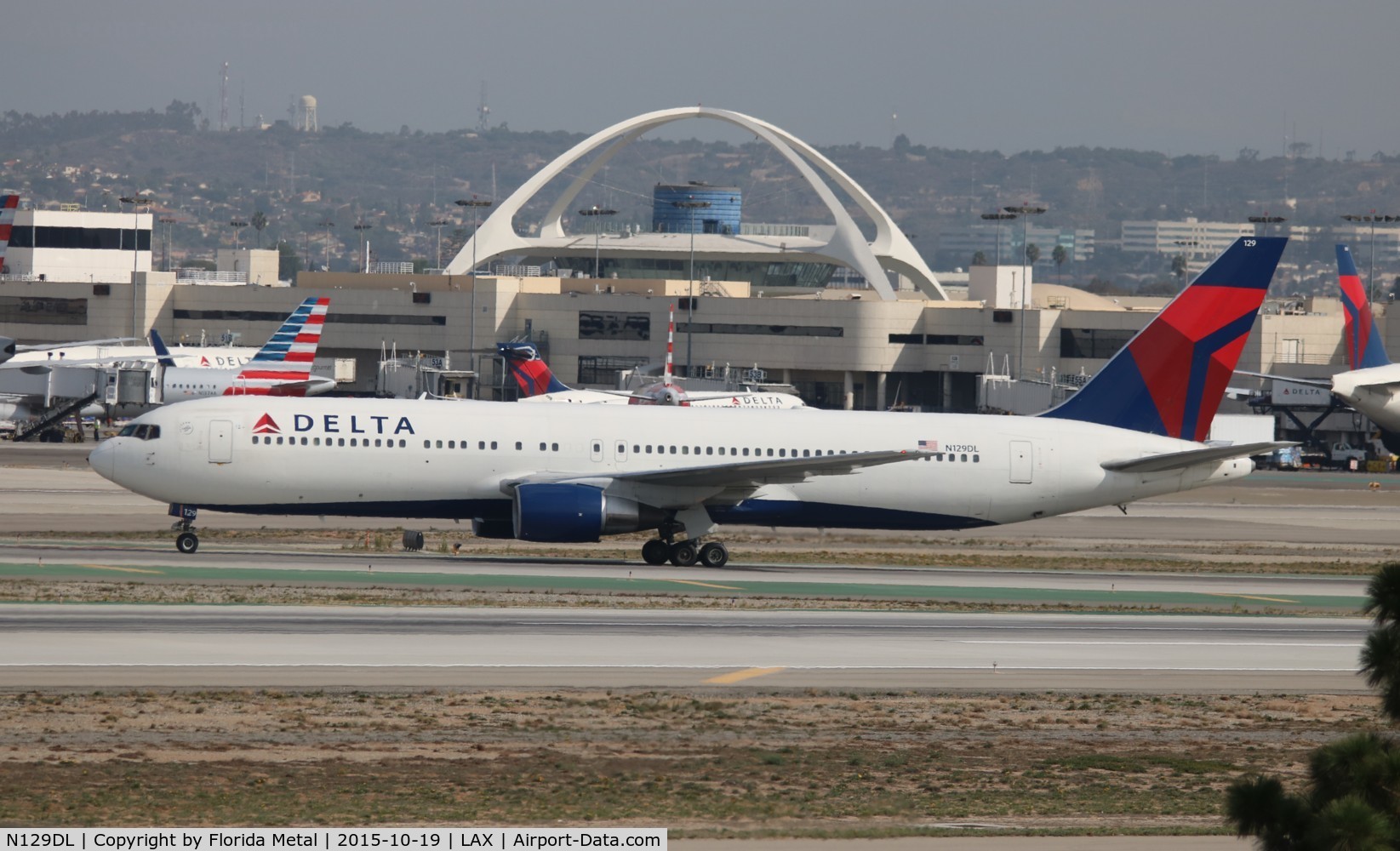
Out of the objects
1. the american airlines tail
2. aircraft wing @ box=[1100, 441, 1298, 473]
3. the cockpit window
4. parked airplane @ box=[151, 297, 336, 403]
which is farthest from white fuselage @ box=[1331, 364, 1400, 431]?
the cockpit window

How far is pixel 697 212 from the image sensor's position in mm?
189625

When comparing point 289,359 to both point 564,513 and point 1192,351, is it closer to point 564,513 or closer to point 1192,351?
point 564,513

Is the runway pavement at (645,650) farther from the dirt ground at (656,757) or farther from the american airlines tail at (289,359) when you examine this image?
the american airlines tail at (289,359)

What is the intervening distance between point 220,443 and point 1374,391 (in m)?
54.0

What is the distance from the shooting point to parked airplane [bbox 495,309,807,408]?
79.3 meters

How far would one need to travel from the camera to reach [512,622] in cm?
3073

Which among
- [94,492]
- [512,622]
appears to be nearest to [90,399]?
[94,492]

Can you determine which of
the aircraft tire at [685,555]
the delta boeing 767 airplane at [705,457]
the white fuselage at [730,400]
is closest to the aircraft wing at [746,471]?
the delta boeing 767 airplane at [705,457]

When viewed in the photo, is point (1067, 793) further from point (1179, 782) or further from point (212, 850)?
point (212, 850)

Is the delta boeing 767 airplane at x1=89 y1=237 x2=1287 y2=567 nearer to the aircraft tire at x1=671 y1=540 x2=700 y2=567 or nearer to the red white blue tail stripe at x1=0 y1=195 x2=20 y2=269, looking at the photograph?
the aircraft tire at x1=671 y1=540 x2=700 y2=567

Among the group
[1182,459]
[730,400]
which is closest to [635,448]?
[1182,459]

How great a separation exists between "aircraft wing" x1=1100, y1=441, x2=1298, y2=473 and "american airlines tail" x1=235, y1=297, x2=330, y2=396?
51423mm

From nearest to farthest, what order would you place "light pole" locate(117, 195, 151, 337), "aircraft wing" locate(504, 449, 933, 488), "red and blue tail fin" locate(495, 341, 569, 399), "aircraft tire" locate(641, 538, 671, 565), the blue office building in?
1. "aircraft wing" locate(504, 449, 933, 488)
2. "aircraft tire" locate(641, 538, 671, 565)
3. "red and blue tail fin" locate(495, 341, 569, 399)
4. "light pole" locate(117, 195, 151, 337)
5. the blue office building

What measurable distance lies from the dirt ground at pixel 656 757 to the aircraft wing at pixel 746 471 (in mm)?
15610
